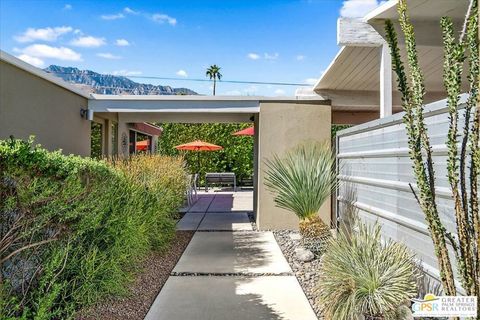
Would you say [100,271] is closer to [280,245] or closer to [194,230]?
[280,245]

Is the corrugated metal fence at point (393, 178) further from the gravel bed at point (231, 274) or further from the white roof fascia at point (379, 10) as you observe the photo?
the gravel bed at point (231, 274)

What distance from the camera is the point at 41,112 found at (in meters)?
6.74

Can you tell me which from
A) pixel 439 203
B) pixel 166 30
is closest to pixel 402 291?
pixel 439 203

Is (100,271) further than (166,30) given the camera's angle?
No

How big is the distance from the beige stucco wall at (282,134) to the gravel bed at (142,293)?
238 centimetres

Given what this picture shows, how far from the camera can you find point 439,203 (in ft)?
10.3

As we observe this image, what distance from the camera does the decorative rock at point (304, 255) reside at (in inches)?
228

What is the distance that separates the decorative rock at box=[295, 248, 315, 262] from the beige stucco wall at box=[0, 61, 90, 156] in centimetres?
477

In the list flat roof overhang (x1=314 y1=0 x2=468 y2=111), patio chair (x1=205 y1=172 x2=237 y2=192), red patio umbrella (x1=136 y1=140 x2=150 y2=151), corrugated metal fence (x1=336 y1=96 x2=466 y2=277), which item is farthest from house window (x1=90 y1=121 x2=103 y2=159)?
corrugated metal fence (x1=336 y1=96 x2=466 y2=277)

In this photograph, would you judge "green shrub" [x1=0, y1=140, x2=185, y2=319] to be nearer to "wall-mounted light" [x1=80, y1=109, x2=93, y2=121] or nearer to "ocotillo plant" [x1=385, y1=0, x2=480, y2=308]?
"ocotillo plant" [x1=385, y1=0, x2=480, y2=308]

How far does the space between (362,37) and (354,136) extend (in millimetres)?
1488

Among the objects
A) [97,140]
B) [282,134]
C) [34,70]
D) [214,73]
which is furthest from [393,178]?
[214,73]

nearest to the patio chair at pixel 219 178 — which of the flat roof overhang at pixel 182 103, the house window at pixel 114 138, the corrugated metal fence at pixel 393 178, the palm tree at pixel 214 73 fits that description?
the house window at pixel 114 138

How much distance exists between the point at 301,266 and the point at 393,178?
6.76 feet
